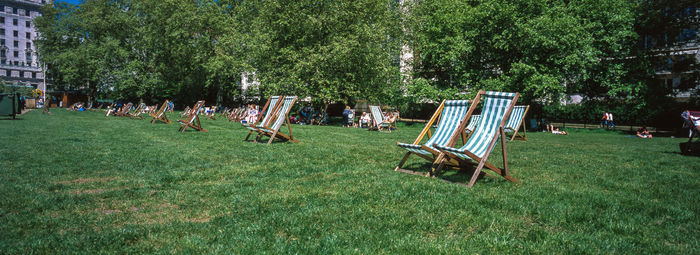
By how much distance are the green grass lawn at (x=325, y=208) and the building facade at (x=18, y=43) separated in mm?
101447

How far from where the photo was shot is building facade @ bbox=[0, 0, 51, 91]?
275 ft

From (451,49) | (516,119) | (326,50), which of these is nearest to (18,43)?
(326,50)

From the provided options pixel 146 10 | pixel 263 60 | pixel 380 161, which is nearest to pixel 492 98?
pixel 380 161

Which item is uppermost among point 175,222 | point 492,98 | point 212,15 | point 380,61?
point 212,15

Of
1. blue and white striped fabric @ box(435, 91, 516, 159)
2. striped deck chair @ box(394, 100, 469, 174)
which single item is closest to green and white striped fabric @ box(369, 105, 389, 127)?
striped deck chair @ box(394, 100, 469, 174)

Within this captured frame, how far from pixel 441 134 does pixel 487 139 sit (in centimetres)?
91

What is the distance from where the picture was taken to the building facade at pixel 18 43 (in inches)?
3305

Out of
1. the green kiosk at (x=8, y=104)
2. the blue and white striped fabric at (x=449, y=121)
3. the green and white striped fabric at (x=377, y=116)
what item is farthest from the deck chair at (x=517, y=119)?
the green kiosk at (x=8, y=104)

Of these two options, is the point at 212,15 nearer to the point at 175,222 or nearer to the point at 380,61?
the point at 380,61

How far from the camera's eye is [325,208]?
12.4ft

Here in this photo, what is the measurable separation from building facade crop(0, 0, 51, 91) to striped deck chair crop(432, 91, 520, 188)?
10364cm

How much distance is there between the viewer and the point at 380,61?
2434cm

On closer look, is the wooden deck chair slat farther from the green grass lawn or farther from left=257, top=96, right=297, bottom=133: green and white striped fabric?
the green grass lawn

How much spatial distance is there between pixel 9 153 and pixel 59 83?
192 ft
